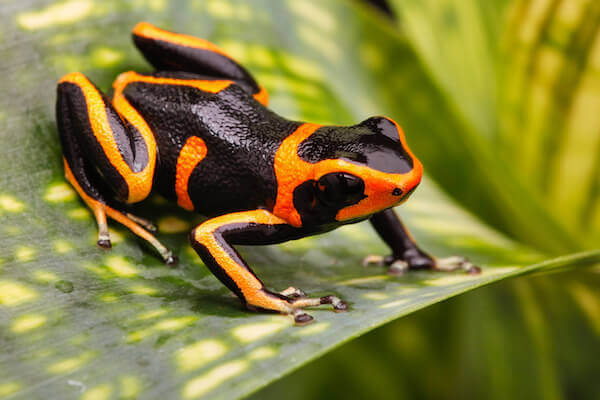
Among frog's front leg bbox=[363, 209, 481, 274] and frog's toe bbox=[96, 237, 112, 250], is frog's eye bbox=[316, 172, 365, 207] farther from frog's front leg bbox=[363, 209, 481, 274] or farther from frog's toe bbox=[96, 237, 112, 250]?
frog's toe bbox=[96, 237, 112, 250]

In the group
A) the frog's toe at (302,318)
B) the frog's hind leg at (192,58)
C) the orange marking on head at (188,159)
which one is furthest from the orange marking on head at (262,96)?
the frog's toe at (302,318)

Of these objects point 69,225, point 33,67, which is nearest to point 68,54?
point 33,67

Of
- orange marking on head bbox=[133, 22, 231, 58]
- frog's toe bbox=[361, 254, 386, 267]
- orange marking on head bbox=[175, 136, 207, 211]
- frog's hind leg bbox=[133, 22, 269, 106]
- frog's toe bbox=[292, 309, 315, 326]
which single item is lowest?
frog's toe bbox=[361, 254, 386, 267]

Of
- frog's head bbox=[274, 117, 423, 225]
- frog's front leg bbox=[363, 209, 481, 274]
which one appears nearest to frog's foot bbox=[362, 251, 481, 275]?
frog's front leg bbox=[363, 209, 481, 274]

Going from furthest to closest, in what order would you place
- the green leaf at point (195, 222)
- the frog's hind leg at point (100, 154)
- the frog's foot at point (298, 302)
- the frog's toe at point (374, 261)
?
the frog's toe at point (374, 261) → the frog's hind leg at point (100, 154) → the frog's foot at point (298, 302) → the green leaf at point (195, 222)

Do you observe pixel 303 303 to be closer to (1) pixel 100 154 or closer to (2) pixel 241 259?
(2) pixel 241 259

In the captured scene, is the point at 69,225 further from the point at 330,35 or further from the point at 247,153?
the point at 330,35

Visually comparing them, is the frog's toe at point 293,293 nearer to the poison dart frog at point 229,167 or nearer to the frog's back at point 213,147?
the poison dart frog at point 229,167
